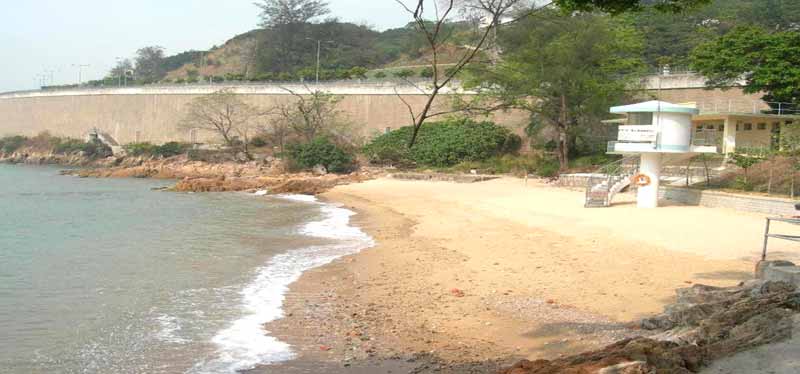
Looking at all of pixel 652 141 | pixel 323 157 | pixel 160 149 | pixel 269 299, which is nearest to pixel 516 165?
pixel 323 157

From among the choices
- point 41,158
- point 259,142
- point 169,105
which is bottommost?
point 41,158

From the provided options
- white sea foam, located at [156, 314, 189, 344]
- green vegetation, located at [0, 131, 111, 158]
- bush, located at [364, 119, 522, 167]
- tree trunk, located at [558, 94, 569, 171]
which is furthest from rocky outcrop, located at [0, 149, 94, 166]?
white sea foam, located at [156, 314, 189, 344]

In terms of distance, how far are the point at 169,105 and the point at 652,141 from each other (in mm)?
53834

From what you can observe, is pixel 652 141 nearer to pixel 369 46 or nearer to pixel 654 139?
pixel 654 139

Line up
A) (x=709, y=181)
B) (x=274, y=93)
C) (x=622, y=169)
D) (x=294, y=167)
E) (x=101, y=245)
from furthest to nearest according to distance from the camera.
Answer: (x=274, y=93) < (x=294, y=167) < (x=622, y=169) < (x=709, y=181) < (x=101, y=245)

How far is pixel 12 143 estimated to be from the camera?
82.7 meters

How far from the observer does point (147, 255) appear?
17.1m

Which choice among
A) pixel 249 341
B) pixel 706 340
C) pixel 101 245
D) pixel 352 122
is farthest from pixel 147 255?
pixel 352 122

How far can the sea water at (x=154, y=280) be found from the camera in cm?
907

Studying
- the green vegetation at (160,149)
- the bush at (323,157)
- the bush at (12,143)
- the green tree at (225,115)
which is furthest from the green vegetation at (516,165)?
the bush at (12,143)

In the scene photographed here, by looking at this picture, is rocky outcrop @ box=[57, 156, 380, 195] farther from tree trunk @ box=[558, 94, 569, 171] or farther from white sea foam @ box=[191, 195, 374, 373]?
white sea foam @ box=[191, 195, 374, 373]

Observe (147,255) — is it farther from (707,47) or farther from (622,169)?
(707,47)

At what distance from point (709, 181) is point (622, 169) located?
3.02 m

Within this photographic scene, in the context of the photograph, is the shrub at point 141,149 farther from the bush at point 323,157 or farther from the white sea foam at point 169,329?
the white sea foam at point 169,329
